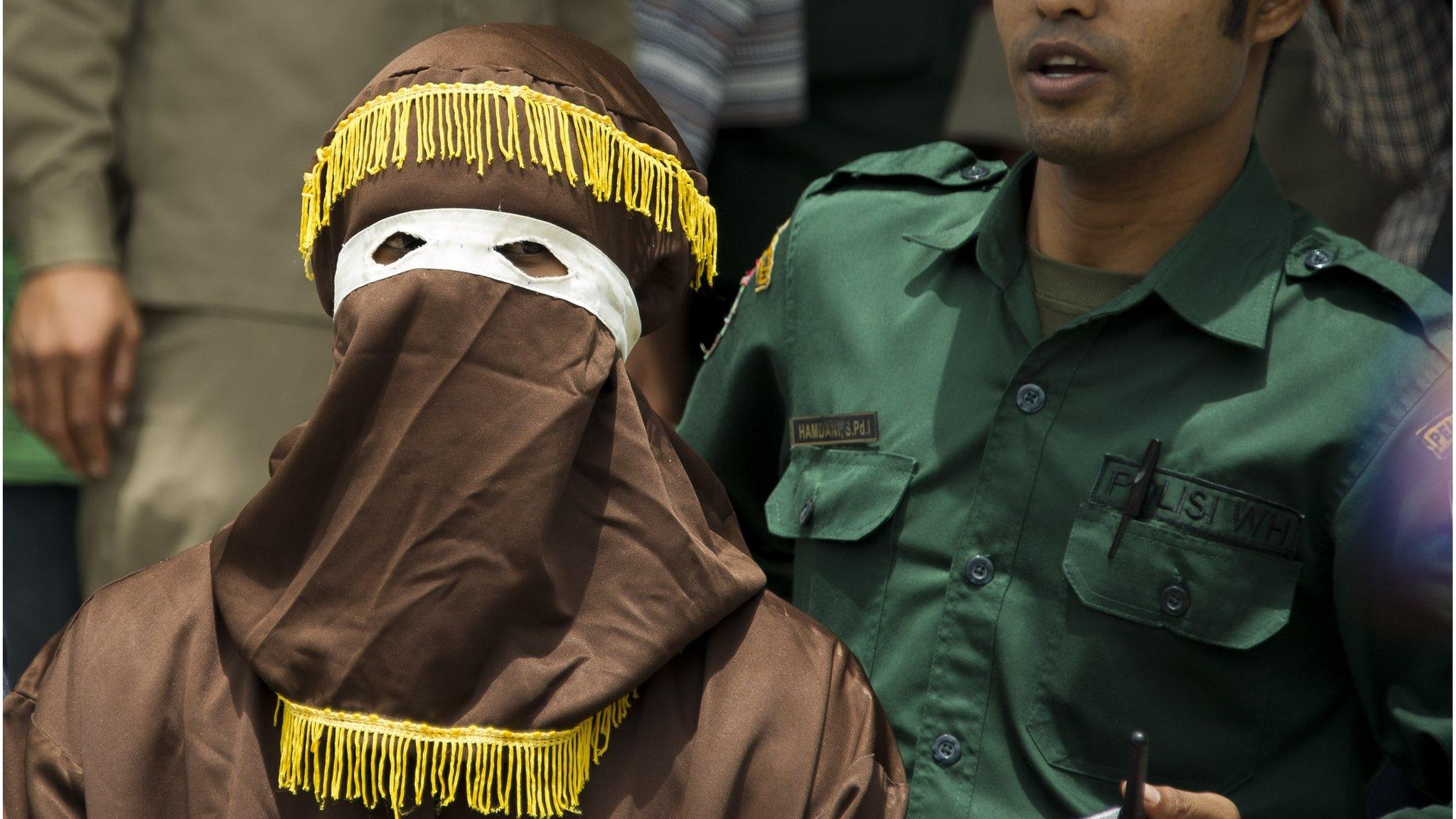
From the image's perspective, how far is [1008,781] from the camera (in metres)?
2.50

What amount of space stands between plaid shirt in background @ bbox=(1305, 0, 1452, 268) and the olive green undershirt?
82 cm

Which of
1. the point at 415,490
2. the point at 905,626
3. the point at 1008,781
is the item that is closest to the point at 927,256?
the point at 905,626

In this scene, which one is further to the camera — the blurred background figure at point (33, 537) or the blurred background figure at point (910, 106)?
the blurred background figure at point (910, 106)

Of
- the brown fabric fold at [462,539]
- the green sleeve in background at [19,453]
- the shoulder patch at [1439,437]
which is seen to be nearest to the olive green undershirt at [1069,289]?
the shoulder patch at [1439,437]

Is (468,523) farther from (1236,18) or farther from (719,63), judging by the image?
(719,63)

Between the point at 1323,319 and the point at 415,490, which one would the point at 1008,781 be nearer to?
the point at 1323,319

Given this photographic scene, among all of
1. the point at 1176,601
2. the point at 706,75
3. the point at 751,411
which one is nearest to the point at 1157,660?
the point at 1176,601

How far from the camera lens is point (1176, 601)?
2.47m

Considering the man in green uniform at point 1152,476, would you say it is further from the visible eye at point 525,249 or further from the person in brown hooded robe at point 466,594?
the visible eye at point 525,249

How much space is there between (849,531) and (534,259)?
68cm

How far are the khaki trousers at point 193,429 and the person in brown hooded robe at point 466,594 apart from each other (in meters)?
0.77

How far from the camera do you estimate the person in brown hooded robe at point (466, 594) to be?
6.91 ft

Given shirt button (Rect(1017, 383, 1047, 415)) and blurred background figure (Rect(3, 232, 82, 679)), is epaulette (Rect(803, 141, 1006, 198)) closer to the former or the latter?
shirt button (Rect(1017, 383, 1047, 415))

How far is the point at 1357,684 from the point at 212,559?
1.46 metres
